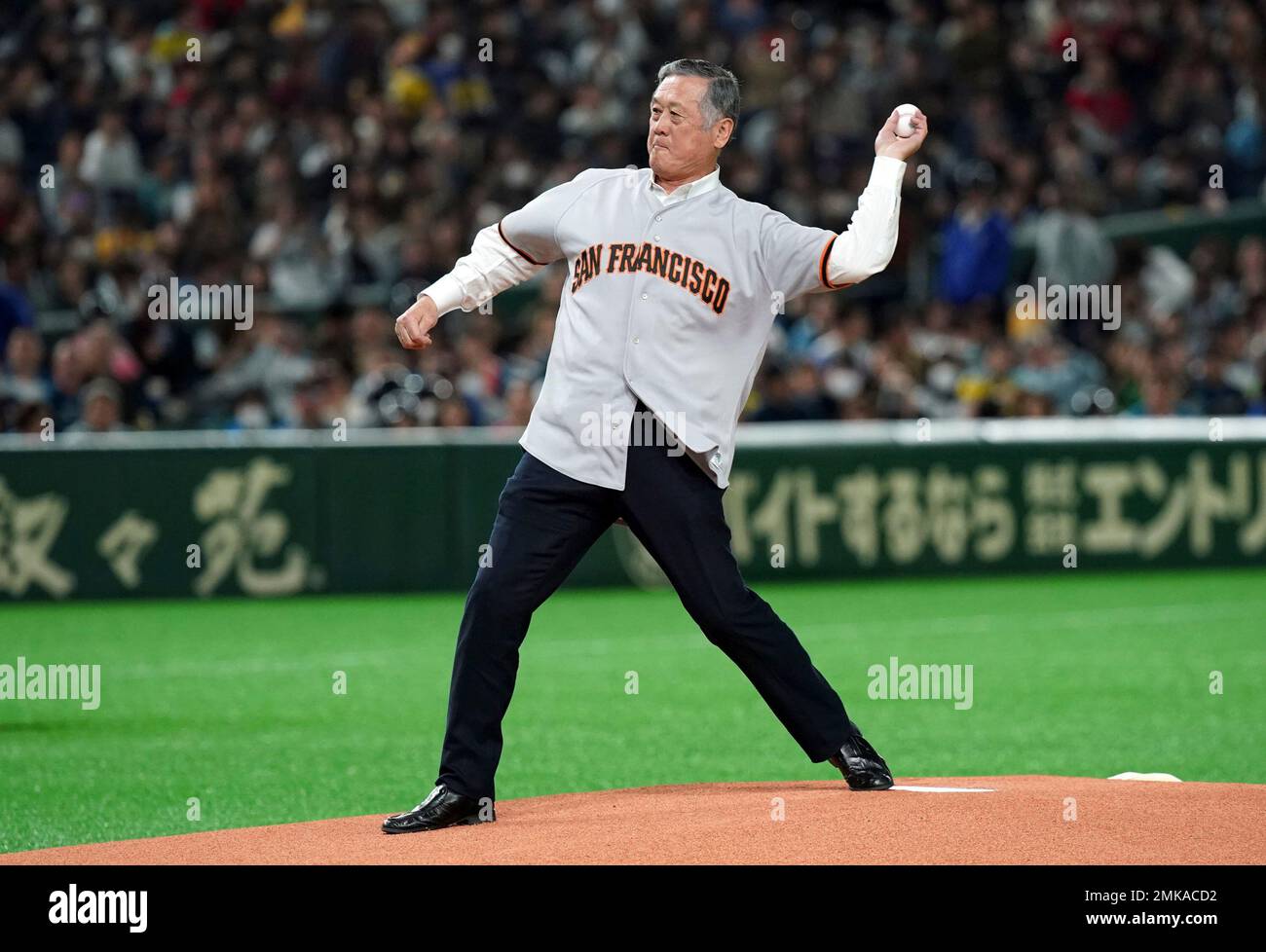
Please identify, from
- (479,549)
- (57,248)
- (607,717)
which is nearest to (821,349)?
(479,549)

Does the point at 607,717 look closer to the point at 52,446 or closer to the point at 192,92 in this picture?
the point at 52,446

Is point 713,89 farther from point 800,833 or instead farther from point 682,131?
point 800,833

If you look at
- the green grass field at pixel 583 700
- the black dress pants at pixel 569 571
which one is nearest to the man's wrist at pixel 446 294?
the black dress pants at pixel 569 571

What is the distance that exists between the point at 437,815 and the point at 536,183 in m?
15.1

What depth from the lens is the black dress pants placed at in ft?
20.6

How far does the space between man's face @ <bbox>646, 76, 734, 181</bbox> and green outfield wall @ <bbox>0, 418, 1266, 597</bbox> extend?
9.73 m

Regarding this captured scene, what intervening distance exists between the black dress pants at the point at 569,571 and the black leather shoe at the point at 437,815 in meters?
0.03

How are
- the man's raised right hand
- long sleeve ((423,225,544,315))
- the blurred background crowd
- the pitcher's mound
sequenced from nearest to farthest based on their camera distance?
1. the pitcher's mound
2. the man's raised right hand
3. long sleeve ((423,225,544,315))
4. the blurred background crowd

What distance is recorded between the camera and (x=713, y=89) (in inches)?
249

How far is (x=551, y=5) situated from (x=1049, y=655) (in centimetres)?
1260

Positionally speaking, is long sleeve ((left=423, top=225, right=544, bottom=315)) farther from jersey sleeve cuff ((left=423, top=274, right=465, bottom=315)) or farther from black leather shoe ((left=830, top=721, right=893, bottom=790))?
black leather shoe ((left=830, top=721, right=893, bottom=790))

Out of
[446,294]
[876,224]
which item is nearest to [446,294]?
[446,294]

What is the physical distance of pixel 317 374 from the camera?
17.4 m

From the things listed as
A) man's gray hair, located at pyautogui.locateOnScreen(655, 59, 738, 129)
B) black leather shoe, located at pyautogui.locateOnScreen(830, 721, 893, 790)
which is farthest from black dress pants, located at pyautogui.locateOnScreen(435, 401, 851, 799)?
man's gray hair, located at pyautogui.locateOnScreen(655, 59, 738, 129)
